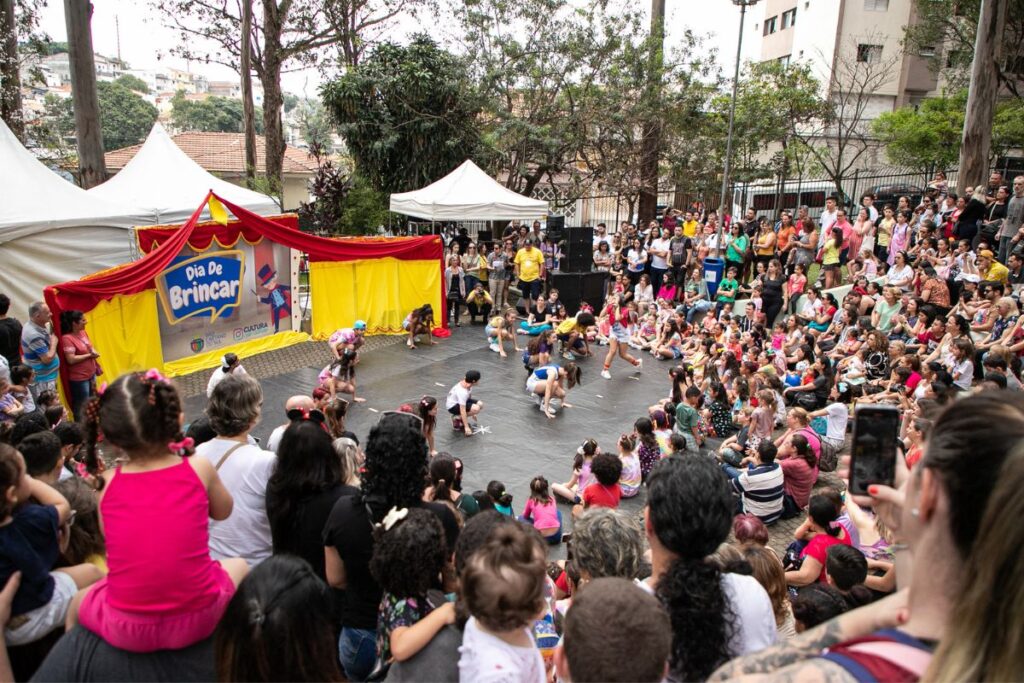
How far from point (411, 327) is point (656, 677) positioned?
35.7ft

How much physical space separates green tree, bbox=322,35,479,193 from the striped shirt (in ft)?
48.6

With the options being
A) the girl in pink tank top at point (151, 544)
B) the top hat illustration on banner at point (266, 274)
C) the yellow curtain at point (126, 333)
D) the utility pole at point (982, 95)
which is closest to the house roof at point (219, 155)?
the top hat illustration on banner at point (266, 274)

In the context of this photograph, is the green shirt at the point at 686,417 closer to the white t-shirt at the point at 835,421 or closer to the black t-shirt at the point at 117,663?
the white t-shirt at the point at 835,421

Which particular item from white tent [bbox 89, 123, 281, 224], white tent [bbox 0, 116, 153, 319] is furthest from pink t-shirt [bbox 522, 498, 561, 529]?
white tent [bbox 89, 123, 281, 224]

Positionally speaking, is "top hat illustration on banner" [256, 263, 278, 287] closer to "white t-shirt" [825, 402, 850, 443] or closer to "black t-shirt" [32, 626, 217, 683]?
"white t-shirt" [825, 402, 850, 443]

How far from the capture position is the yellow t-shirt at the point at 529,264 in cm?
1415

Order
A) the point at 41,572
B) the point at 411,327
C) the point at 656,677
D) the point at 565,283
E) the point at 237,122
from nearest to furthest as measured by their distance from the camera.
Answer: the point at 656,677
the point at 41,572
the point at 411,327
the point at 565,283
the point at 237,122

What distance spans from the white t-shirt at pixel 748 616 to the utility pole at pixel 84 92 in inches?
654

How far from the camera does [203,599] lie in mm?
1872

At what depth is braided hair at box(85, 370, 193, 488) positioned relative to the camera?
6.39 feet

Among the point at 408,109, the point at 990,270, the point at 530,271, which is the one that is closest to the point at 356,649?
the point at 990,270

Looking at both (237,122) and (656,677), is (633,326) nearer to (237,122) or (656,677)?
(656,677)

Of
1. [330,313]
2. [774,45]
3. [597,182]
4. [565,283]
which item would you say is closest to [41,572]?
[330,313]

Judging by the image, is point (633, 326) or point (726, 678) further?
point (633, 326)
